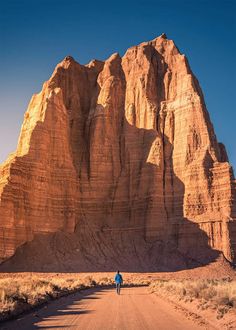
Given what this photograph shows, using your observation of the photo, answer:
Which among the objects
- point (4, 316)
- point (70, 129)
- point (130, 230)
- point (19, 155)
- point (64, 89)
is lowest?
point (4, 316)

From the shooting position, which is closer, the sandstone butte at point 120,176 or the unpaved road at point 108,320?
the unpaved road at point 108,320

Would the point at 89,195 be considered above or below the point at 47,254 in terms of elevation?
above

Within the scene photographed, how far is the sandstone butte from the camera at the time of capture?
199 ft

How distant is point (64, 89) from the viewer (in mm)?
81312

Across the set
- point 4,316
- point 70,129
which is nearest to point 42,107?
point 70,129

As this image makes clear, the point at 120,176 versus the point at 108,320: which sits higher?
the point at 120,176

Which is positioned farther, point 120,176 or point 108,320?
point 120,176

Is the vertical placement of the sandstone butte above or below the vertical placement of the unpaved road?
above

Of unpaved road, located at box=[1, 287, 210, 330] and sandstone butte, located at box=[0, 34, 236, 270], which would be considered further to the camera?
sandstone butte, located at box=[0, 34, 236, 270]

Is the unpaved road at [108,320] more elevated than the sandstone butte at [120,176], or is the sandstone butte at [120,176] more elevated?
the sandstone butte at [120,176]

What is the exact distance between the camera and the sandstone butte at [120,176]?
199ft

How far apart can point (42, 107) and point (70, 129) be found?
7.30m

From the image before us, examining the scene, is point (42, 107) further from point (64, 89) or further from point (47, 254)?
point (47, 254)

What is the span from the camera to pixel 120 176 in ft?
240
